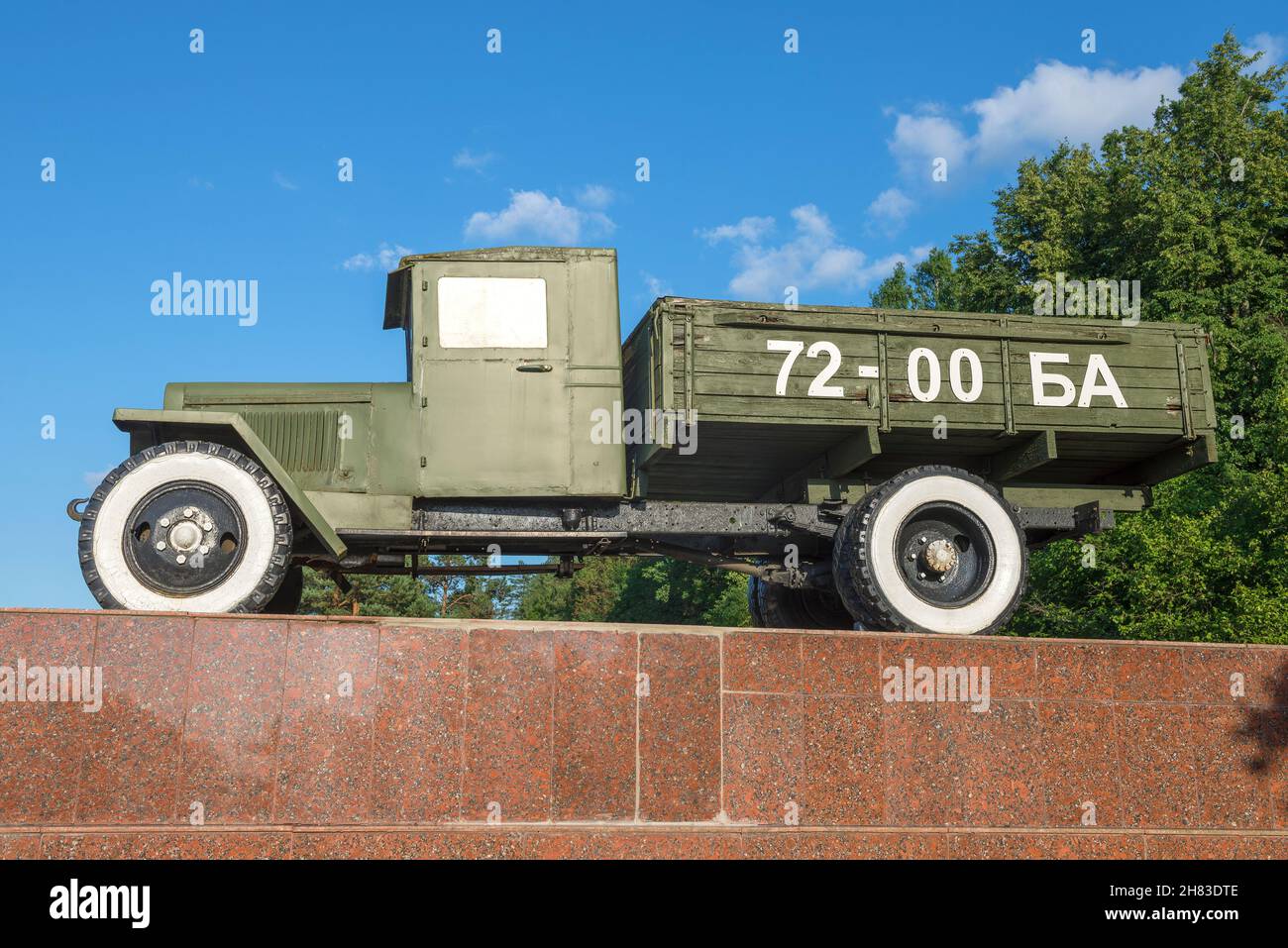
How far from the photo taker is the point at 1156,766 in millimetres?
7094

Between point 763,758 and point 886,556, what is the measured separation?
76.2 inches

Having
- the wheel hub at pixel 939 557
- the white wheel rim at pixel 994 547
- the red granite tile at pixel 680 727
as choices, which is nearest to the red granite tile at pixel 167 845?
the red granite tile at pixel 680 727

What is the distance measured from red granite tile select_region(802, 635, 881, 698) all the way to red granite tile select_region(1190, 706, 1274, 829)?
2.21 m

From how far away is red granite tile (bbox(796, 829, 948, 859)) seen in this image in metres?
6.45

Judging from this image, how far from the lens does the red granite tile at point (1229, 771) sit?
7.08 meters

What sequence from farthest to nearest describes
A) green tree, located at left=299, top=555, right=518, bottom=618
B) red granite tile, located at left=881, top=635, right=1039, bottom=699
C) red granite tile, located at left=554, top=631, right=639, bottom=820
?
green tree, located at left=299, top=555, right=518, bottom=618, red granite tile, located at left=881, top=635, right=1039, bottom=699, red granite tile, located at left=554, top=631, right=639, bottom=820

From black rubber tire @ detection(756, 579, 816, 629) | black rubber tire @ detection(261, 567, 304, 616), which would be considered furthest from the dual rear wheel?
black rubber tire @ detection(261, 567, 304, 616)

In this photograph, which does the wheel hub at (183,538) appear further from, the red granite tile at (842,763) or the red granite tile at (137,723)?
the red granite tile at (842,763)

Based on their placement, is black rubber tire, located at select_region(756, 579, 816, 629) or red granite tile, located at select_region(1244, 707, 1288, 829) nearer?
red granite tile, located at select_region(1244, 707, 1288, 829)

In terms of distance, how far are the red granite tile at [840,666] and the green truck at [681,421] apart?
0.84 m

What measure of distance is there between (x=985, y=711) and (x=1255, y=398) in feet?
63.8

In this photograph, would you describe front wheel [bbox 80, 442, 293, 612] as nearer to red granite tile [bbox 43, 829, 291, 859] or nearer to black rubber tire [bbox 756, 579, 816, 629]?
red granite tile [bbox 43, 829, 291, 859]

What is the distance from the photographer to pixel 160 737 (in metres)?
6.02

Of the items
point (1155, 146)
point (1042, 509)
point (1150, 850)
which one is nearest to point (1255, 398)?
point (1155, 146)
